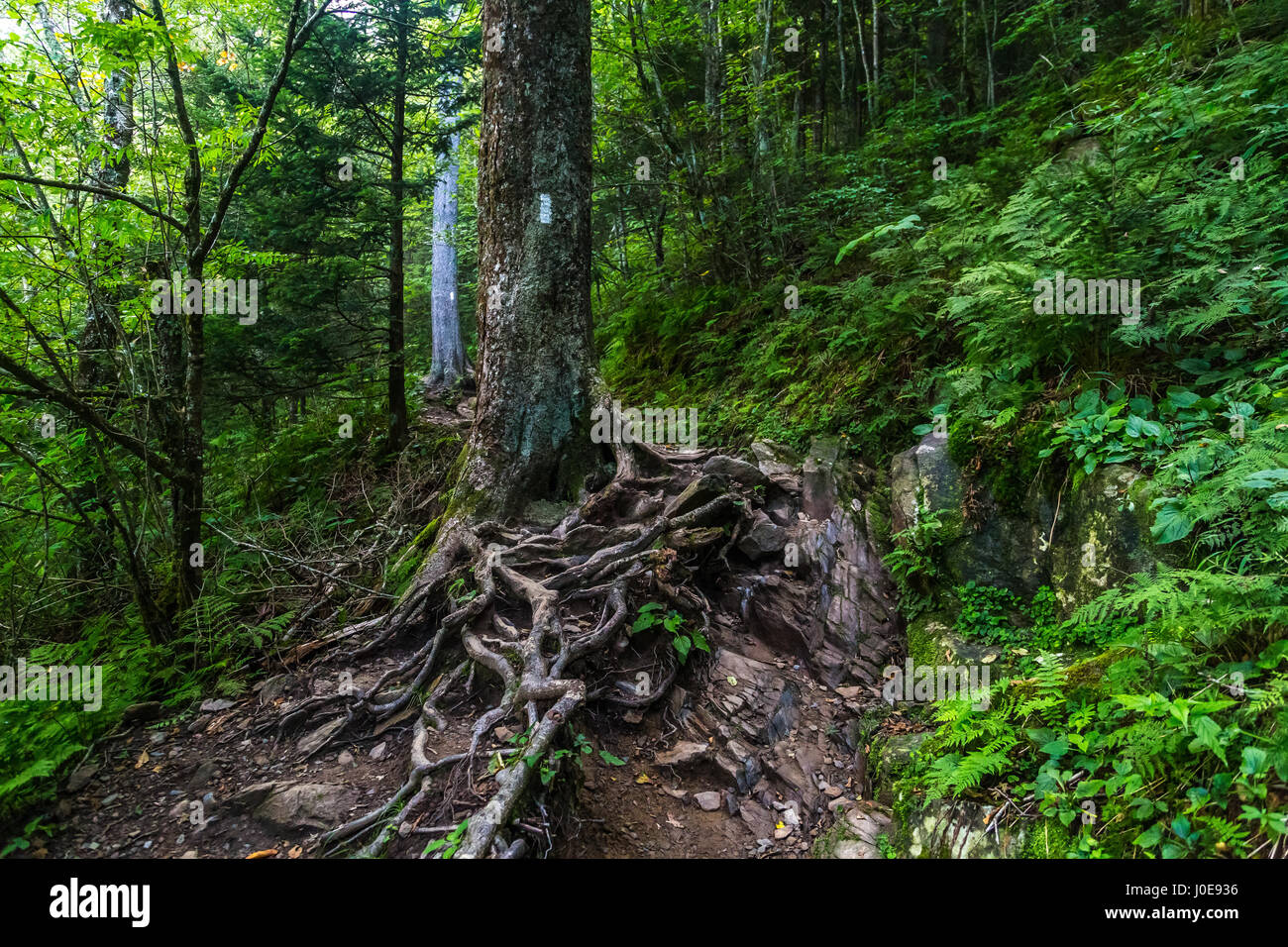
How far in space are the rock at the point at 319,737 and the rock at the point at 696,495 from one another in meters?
3.00

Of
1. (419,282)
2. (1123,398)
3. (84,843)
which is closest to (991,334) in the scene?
(1123,398)

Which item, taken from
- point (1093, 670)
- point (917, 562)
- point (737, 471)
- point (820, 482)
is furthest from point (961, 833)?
point (737, 471)

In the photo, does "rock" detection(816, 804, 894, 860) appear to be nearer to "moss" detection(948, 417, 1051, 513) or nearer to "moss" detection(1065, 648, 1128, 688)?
"moss" detection(1065, 648, 1128, 688)

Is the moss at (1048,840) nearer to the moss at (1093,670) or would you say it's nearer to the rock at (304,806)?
the moss at (1093,670)

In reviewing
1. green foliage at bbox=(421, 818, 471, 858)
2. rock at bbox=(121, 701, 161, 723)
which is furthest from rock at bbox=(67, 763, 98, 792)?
green foliage at bbox=(421, 818, 471, 858)

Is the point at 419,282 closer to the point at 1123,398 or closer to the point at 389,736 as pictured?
the point at 389,736

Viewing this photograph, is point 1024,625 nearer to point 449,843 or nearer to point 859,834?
point 859,834

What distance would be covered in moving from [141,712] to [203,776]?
1154 millimetres

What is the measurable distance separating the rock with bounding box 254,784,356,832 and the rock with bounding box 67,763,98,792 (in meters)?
1.36

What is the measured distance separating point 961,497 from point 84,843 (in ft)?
20.9

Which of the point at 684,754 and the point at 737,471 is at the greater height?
the point at 737,471

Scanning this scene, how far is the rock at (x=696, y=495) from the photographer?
17.3ft

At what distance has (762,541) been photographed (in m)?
5.32

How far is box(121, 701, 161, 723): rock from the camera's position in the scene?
4258mm
